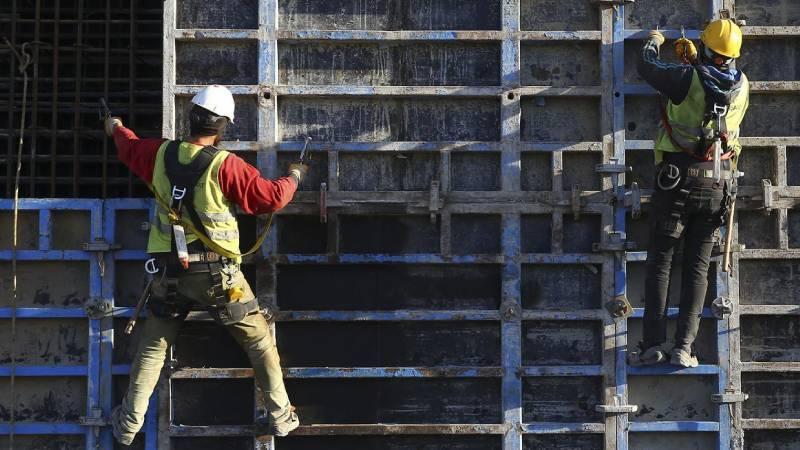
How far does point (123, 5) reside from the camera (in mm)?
7805

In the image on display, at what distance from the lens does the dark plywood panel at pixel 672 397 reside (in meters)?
7.39

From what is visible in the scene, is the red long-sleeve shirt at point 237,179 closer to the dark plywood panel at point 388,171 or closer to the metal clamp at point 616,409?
the dark plywood panel at point 388,171

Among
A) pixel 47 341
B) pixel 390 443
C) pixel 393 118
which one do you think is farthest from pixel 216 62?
pixel 390 443

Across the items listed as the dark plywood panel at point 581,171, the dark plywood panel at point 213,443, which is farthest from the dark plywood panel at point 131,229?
the dark plywood panel at point 581,171

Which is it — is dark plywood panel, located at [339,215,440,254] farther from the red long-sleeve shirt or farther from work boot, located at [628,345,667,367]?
work boot, located at [628,345,667,367]

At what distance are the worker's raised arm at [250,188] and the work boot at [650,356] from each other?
9.16 feet

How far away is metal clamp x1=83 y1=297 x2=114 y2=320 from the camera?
720 cm

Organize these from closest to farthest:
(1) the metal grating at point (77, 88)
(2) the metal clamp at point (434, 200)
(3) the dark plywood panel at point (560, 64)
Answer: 1. (2) the metal clamp at point (434, 200)
2. (3) the dark plywood panel at point (560, 64)
3. (1) the metal grating at point (77, 88)

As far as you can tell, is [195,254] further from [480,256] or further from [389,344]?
[480,256]

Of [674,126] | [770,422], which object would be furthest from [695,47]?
[770,422]

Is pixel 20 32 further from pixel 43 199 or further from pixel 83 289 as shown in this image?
pixel 83 289

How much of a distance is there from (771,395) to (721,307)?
81 cm

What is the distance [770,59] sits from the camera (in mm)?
7527

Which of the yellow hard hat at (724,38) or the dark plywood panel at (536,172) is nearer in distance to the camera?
the yellow hard hat at (724,38)
